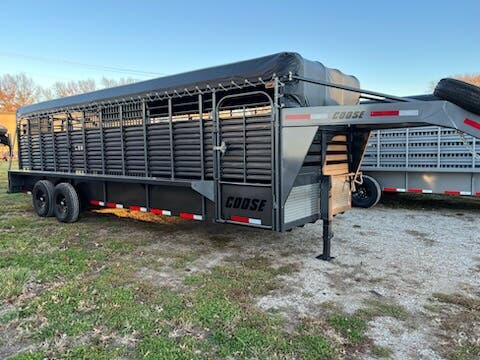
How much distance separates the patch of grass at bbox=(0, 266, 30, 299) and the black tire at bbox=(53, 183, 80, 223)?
7.26 feet

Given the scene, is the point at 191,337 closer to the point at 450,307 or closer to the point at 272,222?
the point at 272,222

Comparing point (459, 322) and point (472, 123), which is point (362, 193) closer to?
point (472, 123)

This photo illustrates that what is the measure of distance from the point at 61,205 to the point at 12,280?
10.3 feet

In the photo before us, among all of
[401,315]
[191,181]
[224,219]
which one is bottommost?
[401,315]

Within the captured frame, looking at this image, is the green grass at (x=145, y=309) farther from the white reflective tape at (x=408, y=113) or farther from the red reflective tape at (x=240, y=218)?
the white reflective tape at (x=408, y=113)

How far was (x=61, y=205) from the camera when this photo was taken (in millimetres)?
6824

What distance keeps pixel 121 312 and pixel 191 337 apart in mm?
771

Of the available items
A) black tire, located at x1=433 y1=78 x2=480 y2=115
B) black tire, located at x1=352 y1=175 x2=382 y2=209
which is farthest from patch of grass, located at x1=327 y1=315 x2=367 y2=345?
black tire, located at x1=352 y1=175 x2=382 y2=209

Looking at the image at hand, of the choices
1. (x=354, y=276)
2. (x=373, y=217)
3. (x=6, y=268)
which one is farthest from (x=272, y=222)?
(x=373, y=217)

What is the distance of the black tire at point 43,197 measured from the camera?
22.8 feet

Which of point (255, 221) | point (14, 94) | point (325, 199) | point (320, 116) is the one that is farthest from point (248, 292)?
point (14, 94)

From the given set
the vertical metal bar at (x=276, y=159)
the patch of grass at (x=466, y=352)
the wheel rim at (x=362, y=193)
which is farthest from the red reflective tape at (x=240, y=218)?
the wheel rim at (x=362, y=193)

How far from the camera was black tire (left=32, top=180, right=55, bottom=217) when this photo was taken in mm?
6949

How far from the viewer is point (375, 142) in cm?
852
